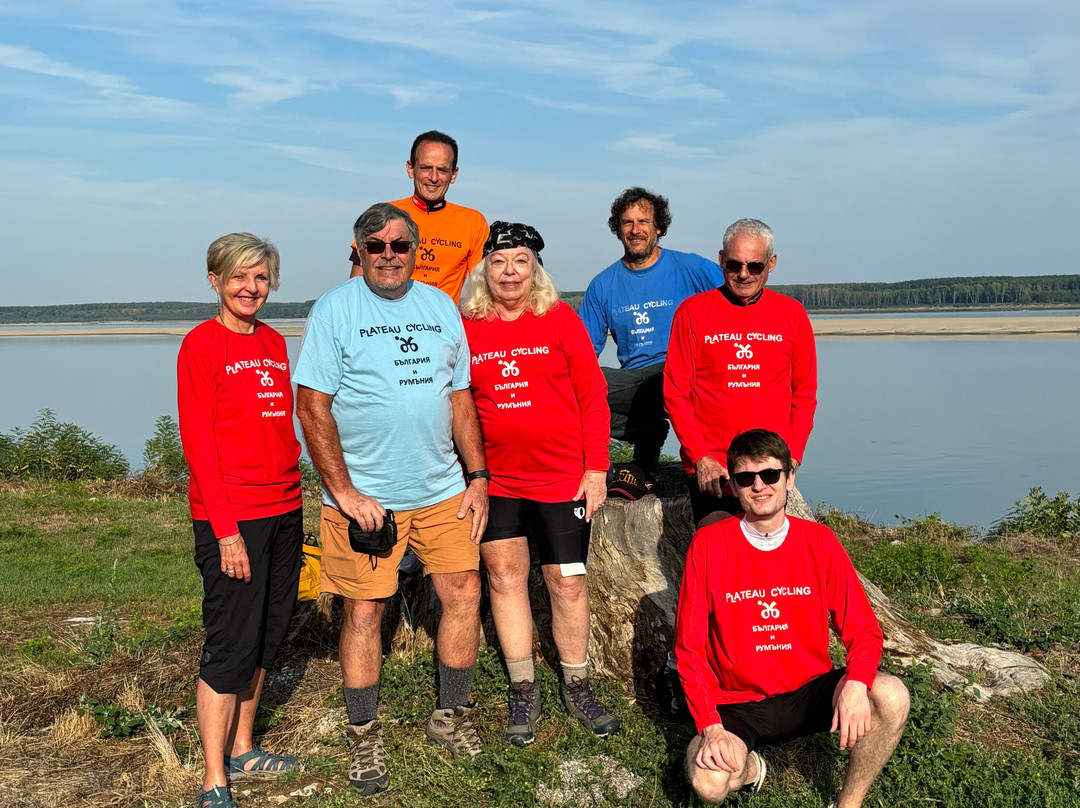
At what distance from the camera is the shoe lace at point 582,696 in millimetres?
4672

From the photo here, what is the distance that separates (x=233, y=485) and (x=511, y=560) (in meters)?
1.38

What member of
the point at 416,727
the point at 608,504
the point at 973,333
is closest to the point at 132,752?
the point at 416,727

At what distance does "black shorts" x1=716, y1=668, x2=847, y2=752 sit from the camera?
3721 mm

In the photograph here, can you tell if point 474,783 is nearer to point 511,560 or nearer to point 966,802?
point 511,560

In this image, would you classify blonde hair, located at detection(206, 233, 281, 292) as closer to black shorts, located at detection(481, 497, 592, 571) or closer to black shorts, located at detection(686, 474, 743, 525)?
black shorts, located at detection(481, 497, 592, 571)

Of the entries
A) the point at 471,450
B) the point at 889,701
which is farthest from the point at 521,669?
the point at 889,701

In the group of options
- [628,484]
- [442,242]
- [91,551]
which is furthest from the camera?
[91,551]

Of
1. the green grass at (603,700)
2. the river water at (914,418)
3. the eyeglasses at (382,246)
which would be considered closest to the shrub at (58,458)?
the river water at (914,418)

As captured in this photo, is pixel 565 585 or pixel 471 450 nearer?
pixel 471 450

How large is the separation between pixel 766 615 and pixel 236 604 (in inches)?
88.4

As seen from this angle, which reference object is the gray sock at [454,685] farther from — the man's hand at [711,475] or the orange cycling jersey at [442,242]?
the orange cycling jersey at [442,242]

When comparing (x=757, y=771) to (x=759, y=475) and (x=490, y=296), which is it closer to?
(x=759, y=475)

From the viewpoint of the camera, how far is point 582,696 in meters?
4.70

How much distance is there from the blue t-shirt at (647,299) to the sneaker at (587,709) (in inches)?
83.6
